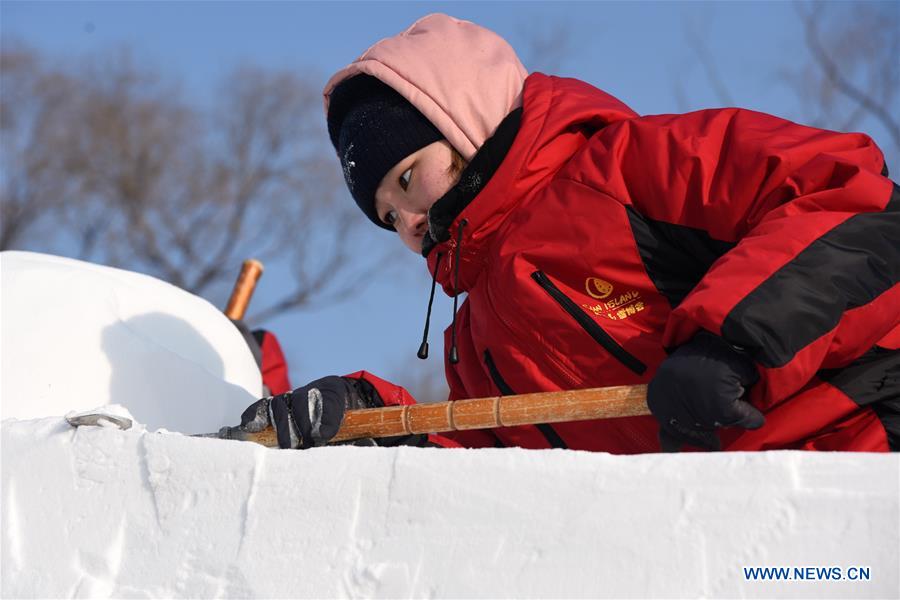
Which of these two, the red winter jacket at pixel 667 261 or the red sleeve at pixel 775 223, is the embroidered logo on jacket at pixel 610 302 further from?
the red sleeve at pixel 775 223

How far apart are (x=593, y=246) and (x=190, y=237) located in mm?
12117

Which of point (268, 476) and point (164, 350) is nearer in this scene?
point (268, 476)

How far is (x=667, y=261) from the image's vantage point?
2.48 m

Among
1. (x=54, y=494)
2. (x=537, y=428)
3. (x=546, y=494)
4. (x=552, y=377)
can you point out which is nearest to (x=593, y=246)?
(x=552, y=377)

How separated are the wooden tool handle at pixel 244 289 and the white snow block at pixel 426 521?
256 cm

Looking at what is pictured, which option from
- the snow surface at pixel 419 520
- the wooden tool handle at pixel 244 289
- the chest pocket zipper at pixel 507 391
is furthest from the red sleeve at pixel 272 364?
the snow surface at pixel 419 520

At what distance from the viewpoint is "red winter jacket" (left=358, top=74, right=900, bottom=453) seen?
2.06 m

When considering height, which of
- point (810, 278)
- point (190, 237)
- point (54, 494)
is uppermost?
point (190, 237)

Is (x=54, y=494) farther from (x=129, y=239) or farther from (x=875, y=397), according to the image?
(x=129, y=239)

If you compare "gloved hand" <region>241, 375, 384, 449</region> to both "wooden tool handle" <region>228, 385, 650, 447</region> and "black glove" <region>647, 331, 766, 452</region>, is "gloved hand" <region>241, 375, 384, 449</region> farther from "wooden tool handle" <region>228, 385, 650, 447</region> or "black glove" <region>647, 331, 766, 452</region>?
"black glove" <region>647, 331, 766, 452</region>

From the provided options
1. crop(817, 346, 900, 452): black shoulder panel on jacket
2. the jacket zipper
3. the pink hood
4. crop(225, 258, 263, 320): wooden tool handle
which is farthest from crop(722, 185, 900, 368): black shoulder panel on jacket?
crop(225, 258, 263, 320): wooden tool handle

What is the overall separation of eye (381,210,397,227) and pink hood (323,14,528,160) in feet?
0.86

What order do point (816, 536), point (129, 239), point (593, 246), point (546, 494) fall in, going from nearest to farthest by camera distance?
point (816, 536) < point (546, 494) < point (593, 246) < point (129, 239)

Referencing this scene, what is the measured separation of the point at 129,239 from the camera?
13.8 metres
